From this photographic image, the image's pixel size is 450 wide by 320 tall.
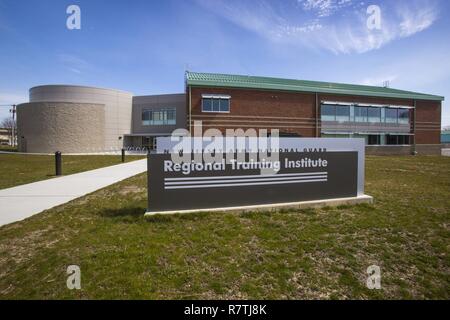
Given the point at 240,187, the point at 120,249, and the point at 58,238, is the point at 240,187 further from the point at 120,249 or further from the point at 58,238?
the point at 58,238

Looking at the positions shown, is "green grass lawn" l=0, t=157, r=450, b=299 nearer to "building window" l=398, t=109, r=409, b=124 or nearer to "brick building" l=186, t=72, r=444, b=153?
"brick building" l=186, t=72, r=444, b=153

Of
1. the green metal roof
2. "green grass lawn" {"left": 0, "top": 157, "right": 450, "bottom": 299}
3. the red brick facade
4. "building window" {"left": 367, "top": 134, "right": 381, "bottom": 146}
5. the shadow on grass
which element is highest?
the green metal roof

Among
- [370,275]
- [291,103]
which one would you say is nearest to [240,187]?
[370,275]

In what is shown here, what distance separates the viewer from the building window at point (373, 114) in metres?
32.8

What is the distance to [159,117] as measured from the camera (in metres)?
40.8

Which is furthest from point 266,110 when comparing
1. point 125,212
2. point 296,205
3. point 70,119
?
point 70,119

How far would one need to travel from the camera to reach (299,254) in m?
4.02

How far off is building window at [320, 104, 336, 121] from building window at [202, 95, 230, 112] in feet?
41.3

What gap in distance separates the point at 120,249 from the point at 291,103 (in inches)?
1124

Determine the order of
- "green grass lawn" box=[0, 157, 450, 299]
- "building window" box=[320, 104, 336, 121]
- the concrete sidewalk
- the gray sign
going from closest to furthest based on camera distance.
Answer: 1. "green grass lawn" box=[0, 157, 450, 299]
2. the gray sign
3. the concrete sidewalk
4. "building window" box=[320, 104, 336, 121]

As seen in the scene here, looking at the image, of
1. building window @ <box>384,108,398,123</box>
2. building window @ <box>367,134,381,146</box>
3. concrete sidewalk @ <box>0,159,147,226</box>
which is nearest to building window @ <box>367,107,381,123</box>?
building window @ <box>384,108,398,123</box>

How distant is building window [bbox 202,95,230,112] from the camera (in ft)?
88.4

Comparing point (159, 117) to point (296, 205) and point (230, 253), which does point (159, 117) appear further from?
point (230, 253)

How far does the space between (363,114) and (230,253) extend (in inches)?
1378
